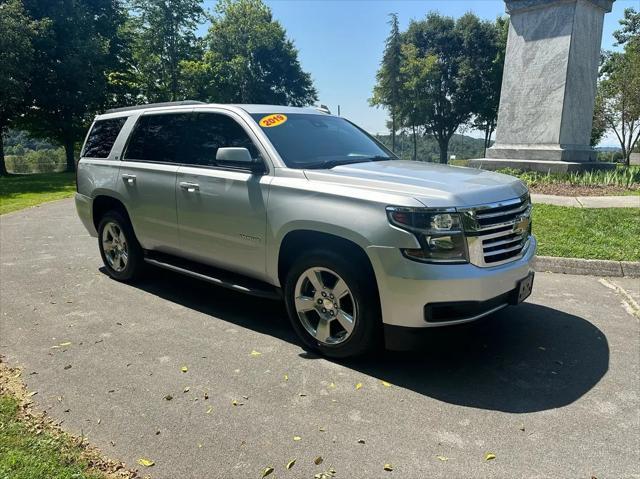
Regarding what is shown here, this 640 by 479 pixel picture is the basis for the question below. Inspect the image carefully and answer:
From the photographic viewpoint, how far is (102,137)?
6.03 meters

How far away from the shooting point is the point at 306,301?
153 inches

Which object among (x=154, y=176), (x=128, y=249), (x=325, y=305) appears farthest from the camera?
(x=128, y=249)

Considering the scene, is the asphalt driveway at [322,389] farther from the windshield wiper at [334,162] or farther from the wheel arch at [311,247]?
the windshield wiper at [334,162]

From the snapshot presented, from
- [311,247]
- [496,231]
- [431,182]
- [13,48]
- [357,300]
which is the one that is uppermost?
[13,48]

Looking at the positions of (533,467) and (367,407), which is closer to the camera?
(533,467)

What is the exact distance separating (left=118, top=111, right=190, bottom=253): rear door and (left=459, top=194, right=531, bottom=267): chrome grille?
2929 mm

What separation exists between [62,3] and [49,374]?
27.4 metres

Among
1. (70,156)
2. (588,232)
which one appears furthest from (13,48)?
(588,232)

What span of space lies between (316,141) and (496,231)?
1.90 m

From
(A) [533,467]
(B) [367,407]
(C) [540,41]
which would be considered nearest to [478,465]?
(A) [533,467]

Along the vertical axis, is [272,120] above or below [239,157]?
above

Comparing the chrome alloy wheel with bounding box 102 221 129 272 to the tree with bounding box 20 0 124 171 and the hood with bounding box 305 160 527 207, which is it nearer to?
the hood with bounding box 305 160 527 207

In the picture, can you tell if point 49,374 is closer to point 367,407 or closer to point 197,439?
point 197,439

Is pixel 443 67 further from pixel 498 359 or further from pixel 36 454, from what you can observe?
pixel 36 454
